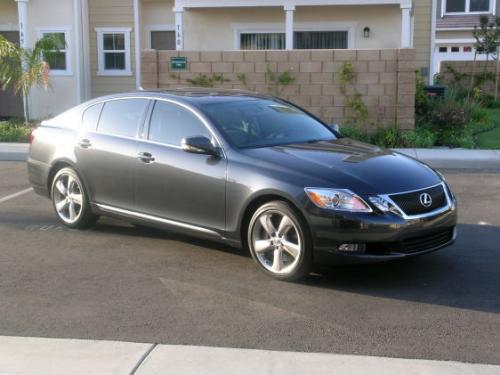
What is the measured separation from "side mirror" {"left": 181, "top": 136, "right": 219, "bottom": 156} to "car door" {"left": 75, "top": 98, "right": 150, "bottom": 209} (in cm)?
85

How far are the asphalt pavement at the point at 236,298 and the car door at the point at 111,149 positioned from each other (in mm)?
539

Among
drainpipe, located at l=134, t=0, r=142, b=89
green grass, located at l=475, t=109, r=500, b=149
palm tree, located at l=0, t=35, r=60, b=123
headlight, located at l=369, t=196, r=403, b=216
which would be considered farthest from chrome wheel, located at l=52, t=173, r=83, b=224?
drainpipe, located at l=134, t=0, r=142, b=89

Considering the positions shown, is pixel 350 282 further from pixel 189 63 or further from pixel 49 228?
pixel 189 63

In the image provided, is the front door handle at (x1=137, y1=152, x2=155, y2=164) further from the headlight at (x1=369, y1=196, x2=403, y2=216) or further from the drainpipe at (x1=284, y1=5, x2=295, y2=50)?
the drainpipe at (x1=284, y1=5, x2=295, y2=50)

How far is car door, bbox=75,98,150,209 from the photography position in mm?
7098

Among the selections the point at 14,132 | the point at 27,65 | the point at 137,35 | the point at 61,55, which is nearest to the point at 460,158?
the point at 14,132

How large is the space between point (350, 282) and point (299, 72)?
361 inches

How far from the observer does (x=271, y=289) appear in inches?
227

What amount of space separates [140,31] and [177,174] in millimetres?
13188

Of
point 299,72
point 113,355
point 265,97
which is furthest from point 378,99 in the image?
point 113,355

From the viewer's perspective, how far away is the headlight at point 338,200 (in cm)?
557

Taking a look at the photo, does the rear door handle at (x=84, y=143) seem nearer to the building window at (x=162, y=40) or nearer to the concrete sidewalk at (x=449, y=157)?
the concrete sidewalk at (x=449, y=157)

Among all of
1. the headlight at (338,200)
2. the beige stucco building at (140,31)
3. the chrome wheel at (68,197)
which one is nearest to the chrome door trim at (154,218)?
the chrome wheel at (68,197)

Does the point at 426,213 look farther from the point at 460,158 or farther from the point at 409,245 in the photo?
the point at 460,158
